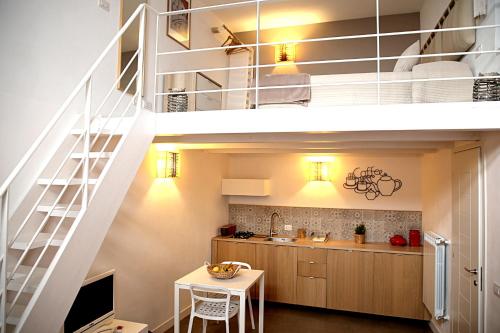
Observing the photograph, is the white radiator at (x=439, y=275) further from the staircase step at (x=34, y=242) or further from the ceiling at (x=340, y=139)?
the staircase step at (x=34, y=242)

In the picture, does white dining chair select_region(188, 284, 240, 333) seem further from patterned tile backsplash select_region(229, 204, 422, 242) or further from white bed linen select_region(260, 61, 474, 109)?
patterned tile backsplash select_region(229, 204, 422, 242)

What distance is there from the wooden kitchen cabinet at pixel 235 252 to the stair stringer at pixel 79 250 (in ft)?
10.7

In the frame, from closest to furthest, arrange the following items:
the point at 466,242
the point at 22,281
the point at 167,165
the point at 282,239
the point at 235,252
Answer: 1. the point at 22,281
2. the point at 466,242
3. the point at 167,165
4. the point at 235,252
5. the point at 282,239

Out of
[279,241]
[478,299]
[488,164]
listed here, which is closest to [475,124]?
[488,164]

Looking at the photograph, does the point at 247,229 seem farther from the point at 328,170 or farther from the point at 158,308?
the point at 158,308

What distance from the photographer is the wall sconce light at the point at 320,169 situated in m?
5.63

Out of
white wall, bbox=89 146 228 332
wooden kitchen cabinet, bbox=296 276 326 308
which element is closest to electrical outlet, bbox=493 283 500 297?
wooden kitchen cabinet, bbox=296 276 326 308

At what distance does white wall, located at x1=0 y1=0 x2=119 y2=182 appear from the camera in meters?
2.38

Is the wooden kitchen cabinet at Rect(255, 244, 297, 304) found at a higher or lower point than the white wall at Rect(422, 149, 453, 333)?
lower

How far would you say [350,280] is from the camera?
4.97 metres

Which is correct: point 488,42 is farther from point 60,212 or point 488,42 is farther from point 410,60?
point 60,212

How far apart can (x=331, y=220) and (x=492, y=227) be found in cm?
313

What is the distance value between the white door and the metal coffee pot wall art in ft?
5.89

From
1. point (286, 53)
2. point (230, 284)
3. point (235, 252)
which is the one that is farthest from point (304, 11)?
point (230, 284)
